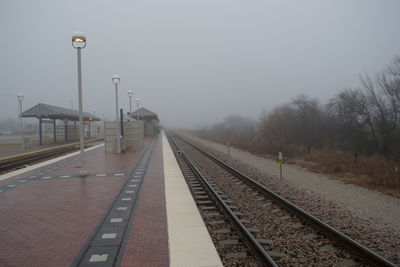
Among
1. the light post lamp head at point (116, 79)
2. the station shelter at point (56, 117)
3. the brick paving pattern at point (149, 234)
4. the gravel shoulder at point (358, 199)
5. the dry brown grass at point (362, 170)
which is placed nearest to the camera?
the brick paving pattern at point (149, 234)

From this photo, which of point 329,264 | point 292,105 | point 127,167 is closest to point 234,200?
point 329,264

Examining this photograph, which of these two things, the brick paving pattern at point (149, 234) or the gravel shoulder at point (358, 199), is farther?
the gravel shoulder at point (358, 199)

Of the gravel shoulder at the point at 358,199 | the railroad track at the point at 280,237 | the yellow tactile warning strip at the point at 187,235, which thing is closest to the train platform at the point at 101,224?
the yellow tactile warning strip at the point at 187,235

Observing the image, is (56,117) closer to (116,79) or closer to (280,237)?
(116,79)

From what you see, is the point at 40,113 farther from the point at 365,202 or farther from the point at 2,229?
the point at 365,202

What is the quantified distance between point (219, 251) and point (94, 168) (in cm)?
962

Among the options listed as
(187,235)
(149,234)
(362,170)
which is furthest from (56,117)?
(362,170)

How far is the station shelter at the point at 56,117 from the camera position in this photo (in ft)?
79.9

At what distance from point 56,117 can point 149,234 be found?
27.9m

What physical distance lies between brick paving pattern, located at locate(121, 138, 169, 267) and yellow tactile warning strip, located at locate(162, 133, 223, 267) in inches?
5.4

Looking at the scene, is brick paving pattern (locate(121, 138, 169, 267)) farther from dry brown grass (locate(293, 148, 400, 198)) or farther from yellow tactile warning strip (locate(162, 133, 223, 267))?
dry brown grass (locate(293, 148, 400, 198))

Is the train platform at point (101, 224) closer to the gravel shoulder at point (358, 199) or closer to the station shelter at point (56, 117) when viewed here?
the gravel shoulder at point (358, 199)

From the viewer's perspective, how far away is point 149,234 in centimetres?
487

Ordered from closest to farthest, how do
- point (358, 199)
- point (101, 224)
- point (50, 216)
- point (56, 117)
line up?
1. point (101, 224)
2. point (50, 216)
3. point (358, 199)
4. point (56, 117)
